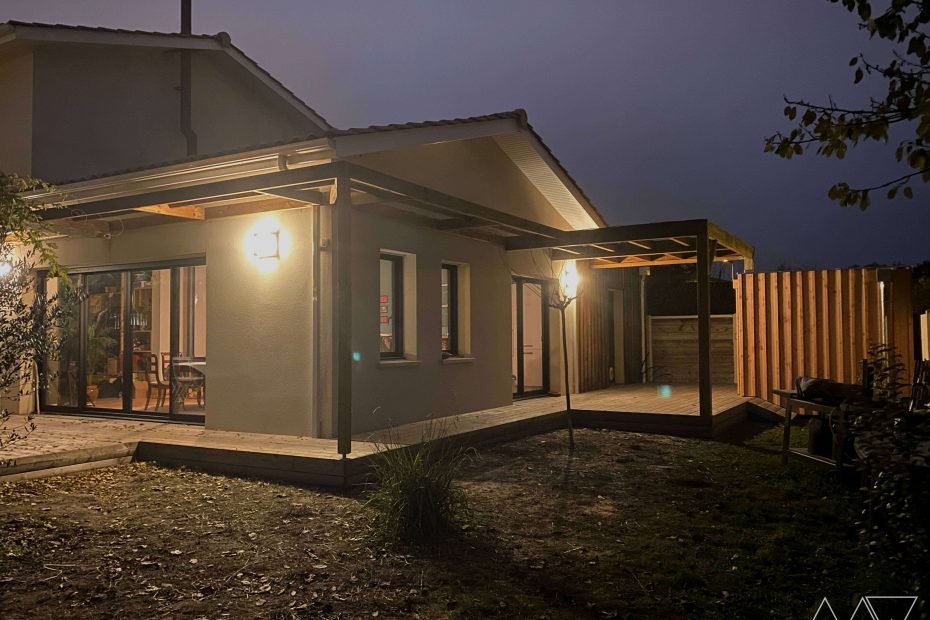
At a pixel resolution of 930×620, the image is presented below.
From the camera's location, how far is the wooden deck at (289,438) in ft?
22.0

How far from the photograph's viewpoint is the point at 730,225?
68.0m

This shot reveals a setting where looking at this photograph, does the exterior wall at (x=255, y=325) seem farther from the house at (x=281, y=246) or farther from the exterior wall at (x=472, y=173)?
the exterior wall at (x=472, y=173)

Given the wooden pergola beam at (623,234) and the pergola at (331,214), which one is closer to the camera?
the pergola at (331,214)

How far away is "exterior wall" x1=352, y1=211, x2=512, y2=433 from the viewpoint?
827 centimetres

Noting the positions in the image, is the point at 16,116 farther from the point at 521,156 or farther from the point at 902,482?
the point at 902,482

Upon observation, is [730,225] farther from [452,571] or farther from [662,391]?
[452,571]

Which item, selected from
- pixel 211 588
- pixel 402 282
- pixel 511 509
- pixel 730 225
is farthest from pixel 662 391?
pixel 730 225

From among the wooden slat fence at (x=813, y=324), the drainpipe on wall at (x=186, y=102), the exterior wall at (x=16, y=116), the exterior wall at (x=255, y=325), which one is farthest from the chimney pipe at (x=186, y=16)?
the wooden slat fence at (x=813, y=324)

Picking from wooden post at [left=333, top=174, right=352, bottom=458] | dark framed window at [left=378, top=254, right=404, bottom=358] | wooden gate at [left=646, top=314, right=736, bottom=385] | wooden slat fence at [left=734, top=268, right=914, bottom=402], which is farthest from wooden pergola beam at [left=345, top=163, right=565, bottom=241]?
wooden gate at [left=646, top=314, right=736, bottom=385]

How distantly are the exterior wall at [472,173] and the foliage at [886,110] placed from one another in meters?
6.08

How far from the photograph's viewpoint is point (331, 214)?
7863 millimetres

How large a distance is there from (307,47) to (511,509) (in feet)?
215

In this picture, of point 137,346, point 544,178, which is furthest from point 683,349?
point 137,346

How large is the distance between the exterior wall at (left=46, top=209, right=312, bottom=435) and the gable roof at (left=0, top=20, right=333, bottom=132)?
12.8ft
